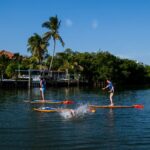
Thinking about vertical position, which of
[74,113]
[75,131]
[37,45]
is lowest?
[75,131]

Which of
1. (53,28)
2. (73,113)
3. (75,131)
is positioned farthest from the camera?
(53,28)

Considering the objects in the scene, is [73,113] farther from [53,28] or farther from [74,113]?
[53,28]

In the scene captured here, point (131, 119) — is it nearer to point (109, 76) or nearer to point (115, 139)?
point (115, 139)

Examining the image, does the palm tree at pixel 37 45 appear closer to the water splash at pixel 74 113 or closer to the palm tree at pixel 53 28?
the palm tree at pixel 53 28

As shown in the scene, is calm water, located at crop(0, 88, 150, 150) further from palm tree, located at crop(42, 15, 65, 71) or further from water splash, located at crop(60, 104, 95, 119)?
palm tree, located at crop(42, 15, 65, 71)

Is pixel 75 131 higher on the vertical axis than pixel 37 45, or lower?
lower

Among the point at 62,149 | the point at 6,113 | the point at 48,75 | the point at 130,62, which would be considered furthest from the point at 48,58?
the point at 62,149

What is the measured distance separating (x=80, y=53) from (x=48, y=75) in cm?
2003

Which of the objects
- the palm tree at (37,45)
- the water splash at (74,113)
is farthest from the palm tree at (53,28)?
the water splash at (74,113)

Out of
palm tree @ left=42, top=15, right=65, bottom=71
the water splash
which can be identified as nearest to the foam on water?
the water splash

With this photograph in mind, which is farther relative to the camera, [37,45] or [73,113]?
[37,45]

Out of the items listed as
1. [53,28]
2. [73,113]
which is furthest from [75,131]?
[53,28]

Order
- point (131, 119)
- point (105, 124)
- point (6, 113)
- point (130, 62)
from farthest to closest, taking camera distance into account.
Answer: point (130, 62) < point (6, 113) < point (131, 119) < point (105, 124)

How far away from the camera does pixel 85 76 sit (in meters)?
123
